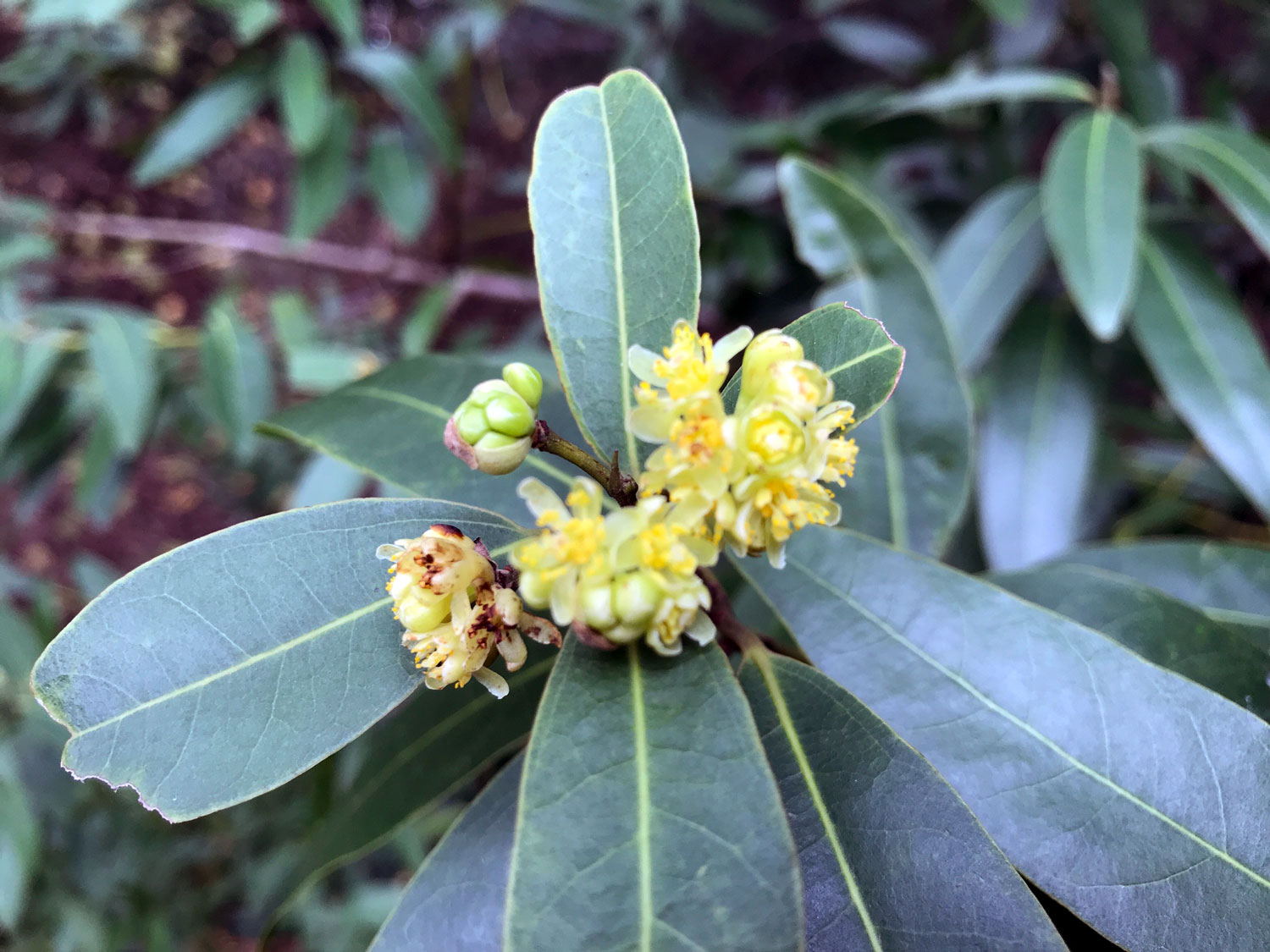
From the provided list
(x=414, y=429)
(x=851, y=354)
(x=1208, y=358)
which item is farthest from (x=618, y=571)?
(x=1208, y=358)

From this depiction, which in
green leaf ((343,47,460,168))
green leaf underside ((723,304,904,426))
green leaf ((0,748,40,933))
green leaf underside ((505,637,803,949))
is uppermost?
green leaf ((343,47,460,168))

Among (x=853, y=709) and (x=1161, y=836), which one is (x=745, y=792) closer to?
(x=853, y=709)

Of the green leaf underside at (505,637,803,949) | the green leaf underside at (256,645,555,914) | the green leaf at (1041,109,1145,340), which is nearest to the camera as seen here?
the green leaf underside at (505,637,803,949)

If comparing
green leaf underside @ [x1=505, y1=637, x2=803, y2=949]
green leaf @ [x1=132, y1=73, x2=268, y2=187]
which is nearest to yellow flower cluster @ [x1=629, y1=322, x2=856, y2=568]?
green leaf underside @ [x1=505, y1=637, x2=803, y2=949]

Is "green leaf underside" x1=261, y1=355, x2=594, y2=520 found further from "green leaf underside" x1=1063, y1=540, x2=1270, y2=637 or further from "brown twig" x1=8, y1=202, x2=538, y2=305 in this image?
"brown twig" x1=8, y1=202, x2=538, y2=305

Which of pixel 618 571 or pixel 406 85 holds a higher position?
pixel 406 85

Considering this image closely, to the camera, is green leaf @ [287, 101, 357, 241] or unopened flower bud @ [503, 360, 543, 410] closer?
unopened flower bud @ [503, 360, 543, 410]

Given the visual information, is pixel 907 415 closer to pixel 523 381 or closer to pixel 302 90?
pixel 523 381
